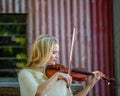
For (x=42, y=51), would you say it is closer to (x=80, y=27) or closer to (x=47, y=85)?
(x=47, y=85)

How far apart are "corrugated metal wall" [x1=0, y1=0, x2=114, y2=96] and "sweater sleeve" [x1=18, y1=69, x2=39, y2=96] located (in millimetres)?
3091

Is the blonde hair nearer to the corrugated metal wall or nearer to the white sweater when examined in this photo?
the white sweater

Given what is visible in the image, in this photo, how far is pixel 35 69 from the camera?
343 centimetres

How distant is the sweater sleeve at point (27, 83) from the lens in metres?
3.30

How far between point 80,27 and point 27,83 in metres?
3.26

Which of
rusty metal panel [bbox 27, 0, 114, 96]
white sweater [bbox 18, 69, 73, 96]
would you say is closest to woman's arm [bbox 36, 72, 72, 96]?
white sweater [bbox 18, 69, 73, 96]

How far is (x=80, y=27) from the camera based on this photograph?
646 cm

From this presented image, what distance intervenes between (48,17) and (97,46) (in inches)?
35.5

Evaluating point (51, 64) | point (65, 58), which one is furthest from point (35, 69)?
point (65, 58)

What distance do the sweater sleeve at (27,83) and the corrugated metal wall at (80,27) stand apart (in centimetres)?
309

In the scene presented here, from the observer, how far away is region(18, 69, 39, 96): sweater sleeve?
130 inches

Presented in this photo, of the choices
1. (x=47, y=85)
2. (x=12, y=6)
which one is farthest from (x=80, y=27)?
(x=47, y=85)

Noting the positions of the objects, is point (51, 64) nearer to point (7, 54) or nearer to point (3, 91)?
point (3, 91)

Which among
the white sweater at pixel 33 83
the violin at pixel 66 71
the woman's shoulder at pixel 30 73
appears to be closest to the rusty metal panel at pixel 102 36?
the violin at pixel 66 71
